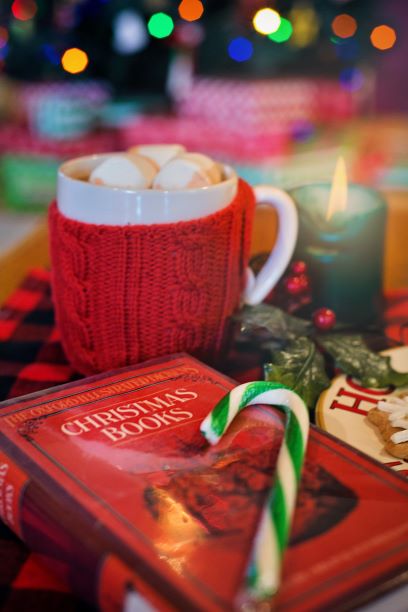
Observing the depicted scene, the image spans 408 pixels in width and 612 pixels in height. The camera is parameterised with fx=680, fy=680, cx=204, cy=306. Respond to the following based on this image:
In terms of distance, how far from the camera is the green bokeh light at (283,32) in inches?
72.1

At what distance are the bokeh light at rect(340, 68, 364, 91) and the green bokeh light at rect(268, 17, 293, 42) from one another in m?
0.36

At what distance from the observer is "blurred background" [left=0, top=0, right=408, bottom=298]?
5.94 feet

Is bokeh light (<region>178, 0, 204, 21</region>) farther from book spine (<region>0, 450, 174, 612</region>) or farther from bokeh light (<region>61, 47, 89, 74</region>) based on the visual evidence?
book spine (<region>0, 450, 174, 612</region>)

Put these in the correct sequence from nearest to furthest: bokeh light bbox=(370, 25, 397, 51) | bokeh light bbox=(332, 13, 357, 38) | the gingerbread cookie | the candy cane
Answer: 1. the candy cane
2. the gingerbread cookie
3. bokeh light bbox=(332, 13, 357, 38)
4. bokeh light bbox=(370, 25, 397, 51)

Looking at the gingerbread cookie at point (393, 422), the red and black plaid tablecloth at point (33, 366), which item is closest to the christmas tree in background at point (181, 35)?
the red and black plaid tablecloth at point (33, 366)

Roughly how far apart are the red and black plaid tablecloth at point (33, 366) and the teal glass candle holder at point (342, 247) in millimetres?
52

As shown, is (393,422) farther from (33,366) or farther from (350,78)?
(350,78)

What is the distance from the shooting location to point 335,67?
6.99ft

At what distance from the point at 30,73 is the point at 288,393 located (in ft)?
6.21

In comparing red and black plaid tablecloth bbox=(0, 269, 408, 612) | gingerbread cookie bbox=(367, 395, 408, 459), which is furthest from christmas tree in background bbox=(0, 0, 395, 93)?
gingerbread cookie bbox=(367, 395, 408, 459)

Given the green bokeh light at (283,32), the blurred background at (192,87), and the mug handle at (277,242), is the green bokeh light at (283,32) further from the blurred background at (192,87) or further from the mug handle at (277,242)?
the mug handle at (277,242)

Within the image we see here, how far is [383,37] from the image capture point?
221cm

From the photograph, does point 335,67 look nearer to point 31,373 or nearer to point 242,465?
point 31,373

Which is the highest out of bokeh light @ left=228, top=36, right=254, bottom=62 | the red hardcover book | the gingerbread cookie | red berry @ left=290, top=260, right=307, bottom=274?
bokeh light @ left=228, top=36, right=254, bottom=62
